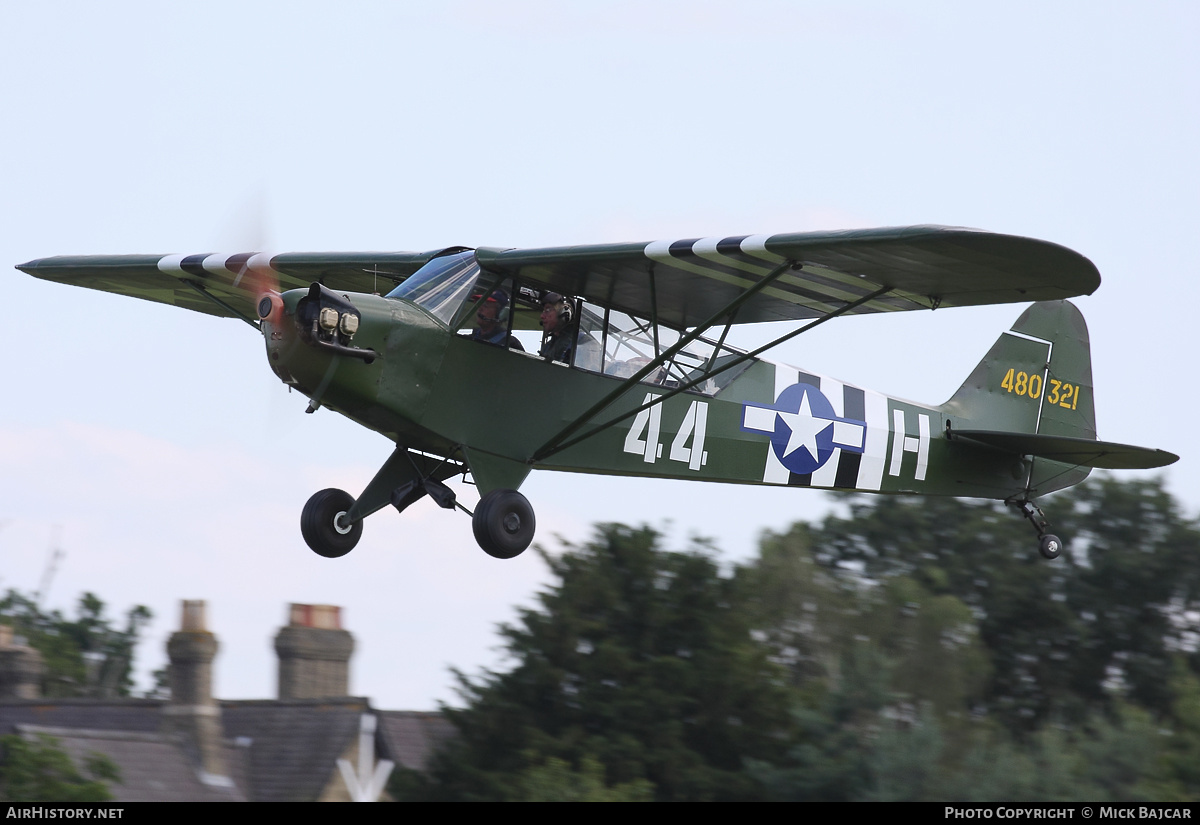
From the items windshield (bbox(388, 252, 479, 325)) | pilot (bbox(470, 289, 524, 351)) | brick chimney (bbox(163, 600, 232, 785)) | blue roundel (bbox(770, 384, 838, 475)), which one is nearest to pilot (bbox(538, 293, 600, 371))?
pilot (bbox(470, 289, 524, 351))

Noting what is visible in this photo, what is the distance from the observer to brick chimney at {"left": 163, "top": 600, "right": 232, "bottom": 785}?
2094 centimetres

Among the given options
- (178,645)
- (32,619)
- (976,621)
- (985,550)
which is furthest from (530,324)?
(32,619)

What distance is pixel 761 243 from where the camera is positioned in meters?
10.3

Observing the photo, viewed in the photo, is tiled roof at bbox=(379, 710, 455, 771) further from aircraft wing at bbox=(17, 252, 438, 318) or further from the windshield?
the windshield

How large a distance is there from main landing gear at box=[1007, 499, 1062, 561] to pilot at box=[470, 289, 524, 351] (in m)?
5.85

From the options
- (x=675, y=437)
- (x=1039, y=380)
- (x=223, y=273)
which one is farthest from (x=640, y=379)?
(x=1039, y=380)

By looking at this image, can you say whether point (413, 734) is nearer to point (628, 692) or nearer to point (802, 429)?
point (628, 692)

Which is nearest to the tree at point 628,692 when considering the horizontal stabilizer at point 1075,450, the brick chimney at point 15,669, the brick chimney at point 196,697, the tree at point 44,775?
the brick chimney at point 196,697

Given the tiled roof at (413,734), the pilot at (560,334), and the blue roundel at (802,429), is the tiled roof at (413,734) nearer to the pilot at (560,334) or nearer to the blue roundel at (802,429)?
the blue roundel at (802,429)

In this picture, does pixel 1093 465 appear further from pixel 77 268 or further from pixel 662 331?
pixel 77 268

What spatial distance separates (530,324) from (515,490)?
1.47m

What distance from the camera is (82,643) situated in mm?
42875

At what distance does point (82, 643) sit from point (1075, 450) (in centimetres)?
3512

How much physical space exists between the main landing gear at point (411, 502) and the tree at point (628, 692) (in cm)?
940
